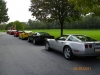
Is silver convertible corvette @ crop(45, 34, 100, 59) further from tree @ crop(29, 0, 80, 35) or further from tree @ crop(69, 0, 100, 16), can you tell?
tree @ crop(29, 0, 80, 35)

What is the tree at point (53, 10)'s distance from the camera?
1894 centimetres

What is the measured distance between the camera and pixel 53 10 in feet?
63.4

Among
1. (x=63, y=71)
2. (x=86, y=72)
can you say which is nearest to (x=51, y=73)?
(x=63, y=71)

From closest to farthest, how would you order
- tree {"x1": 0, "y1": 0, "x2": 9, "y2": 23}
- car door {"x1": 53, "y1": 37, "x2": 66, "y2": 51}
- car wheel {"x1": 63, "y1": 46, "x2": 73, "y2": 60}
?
car wheel {"x1": 63, "y1": 46, "x2": 73, "y2": 60} < car door {"x1": 53, "y1": 37, "x2": 66, "y2": 51} < tree {"x1": 0, "y1": 0, "x2": 9, "y2": 23}

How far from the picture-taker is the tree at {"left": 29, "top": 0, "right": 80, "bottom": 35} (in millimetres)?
18938

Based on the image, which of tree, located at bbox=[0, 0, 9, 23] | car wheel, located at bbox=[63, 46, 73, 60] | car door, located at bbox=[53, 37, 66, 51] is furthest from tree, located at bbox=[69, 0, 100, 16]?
tree, located at bbox=[0, 0, 9, 23]

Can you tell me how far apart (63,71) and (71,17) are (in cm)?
1566

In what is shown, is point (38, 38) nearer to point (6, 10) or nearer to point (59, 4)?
point (59, 4)

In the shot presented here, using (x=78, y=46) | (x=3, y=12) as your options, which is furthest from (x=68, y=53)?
(x=3, y=12)

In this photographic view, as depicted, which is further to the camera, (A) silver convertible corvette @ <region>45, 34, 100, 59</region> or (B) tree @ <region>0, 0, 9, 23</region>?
(B) tree @ <region>0, 0, 9, 23</region>

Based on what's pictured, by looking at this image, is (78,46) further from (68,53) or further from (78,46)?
(68,53)

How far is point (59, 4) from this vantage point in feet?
62.0

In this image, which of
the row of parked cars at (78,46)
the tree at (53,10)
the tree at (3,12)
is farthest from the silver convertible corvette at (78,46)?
the tree at (3,12)

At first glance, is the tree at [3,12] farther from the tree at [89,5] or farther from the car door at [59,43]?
the car door at [59,43]
